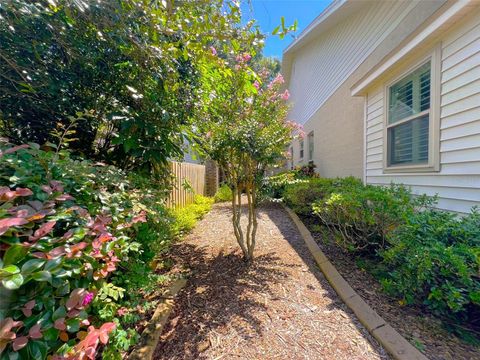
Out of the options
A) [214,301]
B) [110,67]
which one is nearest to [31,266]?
[214,301]

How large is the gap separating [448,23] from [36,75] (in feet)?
15.7

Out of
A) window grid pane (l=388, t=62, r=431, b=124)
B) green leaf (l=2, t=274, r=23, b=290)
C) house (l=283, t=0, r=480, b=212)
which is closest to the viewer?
green leaf (l=2, t=274, r=23, b=290)

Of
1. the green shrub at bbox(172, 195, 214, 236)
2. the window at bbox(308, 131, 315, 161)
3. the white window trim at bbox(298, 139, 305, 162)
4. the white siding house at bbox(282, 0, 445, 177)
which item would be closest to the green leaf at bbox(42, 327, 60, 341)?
the green shrub at bbox(172, 195, 214, 236)

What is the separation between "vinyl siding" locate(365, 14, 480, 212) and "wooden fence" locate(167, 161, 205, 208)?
4.28m

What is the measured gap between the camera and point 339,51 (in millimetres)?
6523

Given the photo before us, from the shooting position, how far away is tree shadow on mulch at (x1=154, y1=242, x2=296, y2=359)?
192cm

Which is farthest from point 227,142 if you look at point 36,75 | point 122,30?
point 36,75

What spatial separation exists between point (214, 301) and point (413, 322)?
190 cm

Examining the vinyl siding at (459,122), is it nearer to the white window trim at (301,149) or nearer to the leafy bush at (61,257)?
the leafy bush at (61,257)

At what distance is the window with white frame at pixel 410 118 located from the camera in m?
3.20

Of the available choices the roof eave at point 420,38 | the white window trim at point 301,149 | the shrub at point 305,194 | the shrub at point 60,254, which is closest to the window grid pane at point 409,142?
the roof eave at point 420,38

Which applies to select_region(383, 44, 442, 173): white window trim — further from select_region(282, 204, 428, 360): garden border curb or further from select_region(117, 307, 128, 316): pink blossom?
select_region(117, 307, 128, 316): pink blossom

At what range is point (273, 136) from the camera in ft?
10.3

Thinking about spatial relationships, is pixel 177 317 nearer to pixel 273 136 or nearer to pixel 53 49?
pixel 273 136
